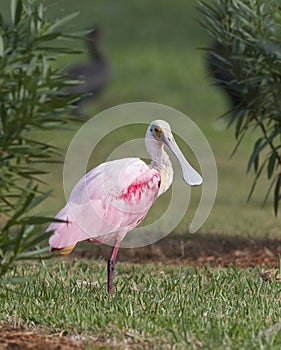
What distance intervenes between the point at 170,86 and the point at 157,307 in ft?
64.7

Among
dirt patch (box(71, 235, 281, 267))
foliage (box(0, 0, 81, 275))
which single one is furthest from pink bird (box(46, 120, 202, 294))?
dirt patch (box(71, 235, 281, 267))

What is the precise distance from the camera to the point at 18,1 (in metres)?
4.76

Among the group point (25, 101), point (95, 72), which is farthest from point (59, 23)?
point (95, 72)

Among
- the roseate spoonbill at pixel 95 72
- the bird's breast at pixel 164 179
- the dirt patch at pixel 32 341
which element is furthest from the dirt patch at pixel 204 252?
the roseate spoonbill at pixel 95 72

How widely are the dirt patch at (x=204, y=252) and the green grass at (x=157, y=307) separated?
1.07 meters

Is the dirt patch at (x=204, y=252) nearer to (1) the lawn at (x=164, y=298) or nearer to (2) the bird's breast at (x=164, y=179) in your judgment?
(1) the lawn at (x=164, y=298)

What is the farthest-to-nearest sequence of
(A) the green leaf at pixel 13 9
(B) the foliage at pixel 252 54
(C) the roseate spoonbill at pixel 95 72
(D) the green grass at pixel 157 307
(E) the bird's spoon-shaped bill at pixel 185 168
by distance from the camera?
(C) the roseate spoonbill at pixel 95 72
(B) the foliage at pixel 252 54
(E) the bird's spoon-shaped bill at pixel 185 168
(A) the green leaf at pixel 13 9
(D) the green grass at pixel 157 307

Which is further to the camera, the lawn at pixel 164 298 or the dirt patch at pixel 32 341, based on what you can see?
the lawn at pixel 164 298

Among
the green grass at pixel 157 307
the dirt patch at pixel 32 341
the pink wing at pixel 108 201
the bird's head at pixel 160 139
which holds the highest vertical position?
the bird's head at pixel 160 139

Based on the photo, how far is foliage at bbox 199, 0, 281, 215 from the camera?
21.7ft

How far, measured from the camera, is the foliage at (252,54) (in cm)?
661

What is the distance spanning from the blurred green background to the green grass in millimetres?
1902

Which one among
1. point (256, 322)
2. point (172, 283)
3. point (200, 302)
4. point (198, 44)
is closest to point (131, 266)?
point (172, 283)

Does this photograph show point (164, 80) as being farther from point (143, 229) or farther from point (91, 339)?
point (91, 339)
